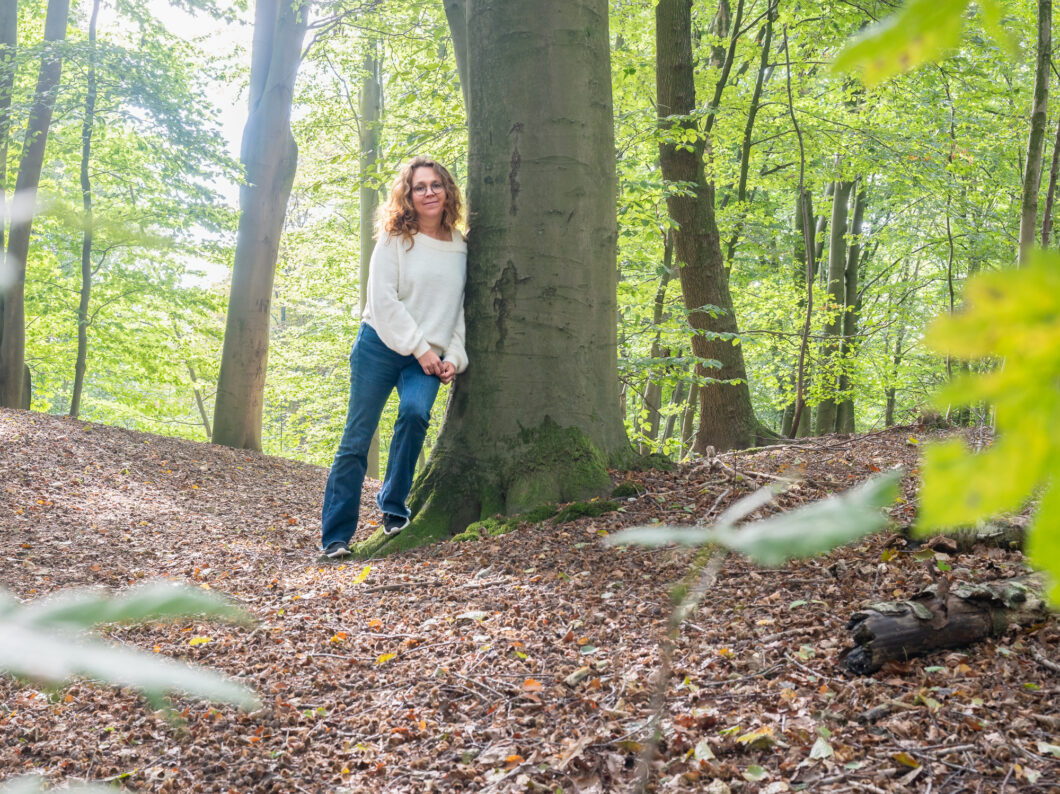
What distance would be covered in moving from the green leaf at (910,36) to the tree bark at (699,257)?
20.1 feet

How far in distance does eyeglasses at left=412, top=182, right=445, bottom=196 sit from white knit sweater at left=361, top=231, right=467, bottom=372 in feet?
0.77

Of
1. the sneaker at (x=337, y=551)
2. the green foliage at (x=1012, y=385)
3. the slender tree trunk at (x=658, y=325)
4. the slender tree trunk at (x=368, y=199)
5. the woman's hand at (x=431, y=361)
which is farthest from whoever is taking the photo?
the slender tree trunk at (x=368, y=199)

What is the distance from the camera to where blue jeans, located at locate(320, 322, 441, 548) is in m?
3.94

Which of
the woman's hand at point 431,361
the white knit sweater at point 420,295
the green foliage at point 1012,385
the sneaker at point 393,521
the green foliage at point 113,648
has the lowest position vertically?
the sneaker at point 393,521

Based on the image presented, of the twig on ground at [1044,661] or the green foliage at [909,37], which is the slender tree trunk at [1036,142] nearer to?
the twig on ground at [1044,661]

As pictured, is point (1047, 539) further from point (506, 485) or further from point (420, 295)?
point (420, 295)

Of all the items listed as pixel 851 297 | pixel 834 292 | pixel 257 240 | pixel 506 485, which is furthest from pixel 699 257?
pixel 851 297

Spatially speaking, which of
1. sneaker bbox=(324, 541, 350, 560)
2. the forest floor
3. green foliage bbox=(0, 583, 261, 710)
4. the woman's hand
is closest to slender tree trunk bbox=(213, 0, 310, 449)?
the forest floor

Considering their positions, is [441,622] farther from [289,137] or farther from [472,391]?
[289,137]

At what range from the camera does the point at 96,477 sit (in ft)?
22.6

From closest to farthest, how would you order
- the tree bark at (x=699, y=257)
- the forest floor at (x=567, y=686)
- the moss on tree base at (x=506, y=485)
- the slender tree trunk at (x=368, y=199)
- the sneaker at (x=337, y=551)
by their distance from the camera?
the forest floor at (x=567, y=686)
the moss on tree base at (x=506, y=485)
the sneaker at (x=337, y=551)
the tree bark at (x=699, y=257)
the slender tree trunk at (x=368, y=199)

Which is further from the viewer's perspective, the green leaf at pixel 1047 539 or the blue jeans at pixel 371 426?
the blue jeans at pixel 371 426

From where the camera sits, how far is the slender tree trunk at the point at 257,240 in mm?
9836

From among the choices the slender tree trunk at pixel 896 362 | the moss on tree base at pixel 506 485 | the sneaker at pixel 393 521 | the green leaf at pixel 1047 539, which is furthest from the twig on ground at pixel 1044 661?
the slender tree trunk at pixel 896 362
